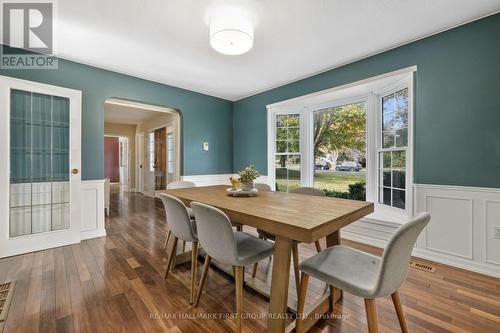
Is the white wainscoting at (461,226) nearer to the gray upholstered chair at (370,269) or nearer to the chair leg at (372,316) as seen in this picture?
the gray upholstered chair at (370,269)

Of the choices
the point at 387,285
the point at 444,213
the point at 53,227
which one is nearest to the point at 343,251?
the point at 387,285

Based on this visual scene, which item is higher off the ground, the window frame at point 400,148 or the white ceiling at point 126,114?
the white ceiling at point 126,114

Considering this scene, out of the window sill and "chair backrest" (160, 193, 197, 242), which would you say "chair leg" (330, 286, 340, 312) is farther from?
the window sill

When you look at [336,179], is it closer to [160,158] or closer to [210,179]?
[210,179]

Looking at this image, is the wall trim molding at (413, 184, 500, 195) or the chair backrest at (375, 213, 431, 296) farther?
the wall trim molding at (413, 184, 500, 195)

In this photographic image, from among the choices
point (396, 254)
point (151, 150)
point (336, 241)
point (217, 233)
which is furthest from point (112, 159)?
point (396, 254)

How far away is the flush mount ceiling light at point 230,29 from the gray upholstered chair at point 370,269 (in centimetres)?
192

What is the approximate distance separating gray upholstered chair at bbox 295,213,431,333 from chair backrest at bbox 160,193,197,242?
2.90 ft

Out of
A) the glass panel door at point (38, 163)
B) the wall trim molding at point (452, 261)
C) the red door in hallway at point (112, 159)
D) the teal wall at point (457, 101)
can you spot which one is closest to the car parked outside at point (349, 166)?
the teal wall at point (457, 101)

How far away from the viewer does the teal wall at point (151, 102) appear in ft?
9.80

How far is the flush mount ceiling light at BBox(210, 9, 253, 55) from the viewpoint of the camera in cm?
195

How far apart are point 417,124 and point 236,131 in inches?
130

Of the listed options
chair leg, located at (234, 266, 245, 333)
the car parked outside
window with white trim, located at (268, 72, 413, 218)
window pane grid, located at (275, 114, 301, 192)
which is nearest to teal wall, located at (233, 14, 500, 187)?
window with white trim, located at (268, 72, 413, 218)

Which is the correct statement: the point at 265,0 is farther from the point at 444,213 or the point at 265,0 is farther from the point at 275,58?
the point at 444,213
